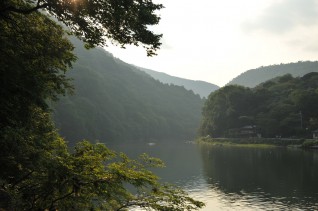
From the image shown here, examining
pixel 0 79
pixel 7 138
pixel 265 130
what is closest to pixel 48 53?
pixel 0 79

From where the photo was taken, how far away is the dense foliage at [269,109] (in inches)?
4904

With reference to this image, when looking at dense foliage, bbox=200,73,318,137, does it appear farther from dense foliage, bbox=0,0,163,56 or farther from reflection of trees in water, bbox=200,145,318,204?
dense foliage, bbox=0,0,163,56

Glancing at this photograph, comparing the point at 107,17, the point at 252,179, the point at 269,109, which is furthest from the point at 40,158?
the point at 269,109

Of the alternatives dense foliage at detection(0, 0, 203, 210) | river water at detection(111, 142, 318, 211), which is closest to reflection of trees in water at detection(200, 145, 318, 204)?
river water at detection(111, 142, 318, 211)

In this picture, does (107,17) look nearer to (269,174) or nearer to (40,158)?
(40,158)

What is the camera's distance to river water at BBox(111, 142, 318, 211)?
50.8 m

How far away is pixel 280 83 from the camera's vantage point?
161125mm

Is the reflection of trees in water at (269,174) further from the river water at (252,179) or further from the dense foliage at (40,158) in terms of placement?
the dense foliage at (40,158)

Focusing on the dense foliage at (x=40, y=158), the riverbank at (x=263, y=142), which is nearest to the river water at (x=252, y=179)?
the riverbank at (x=263, y=142)

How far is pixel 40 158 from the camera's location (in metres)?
14.1

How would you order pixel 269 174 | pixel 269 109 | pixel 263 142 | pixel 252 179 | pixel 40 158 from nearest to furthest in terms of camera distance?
pixel 40 158 → pixel 252 179 → pixel 269 174 → pixel 263 142 → pixel 269 109

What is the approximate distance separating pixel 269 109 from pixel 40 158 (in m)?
136

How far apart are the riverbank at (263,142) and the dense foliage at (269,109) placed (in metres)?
4.78

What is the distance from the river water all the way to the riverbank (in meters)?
6.50
